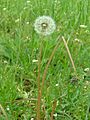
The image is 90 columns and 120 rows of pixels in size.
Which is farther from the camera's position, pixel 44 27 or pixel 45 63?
pixel 45 63

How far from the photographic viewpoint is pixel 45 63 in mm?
2062

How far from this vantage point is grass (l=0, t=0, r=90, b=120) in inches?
66.1

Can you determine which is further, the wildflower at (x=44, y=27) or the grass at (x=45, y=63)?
the grass at (x=45, y=63)

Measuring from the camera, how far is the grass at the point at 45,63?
5.51 feet

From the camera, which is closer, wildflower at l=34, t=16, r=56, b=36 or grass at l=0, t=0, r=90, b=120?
wildflower at l=34, t=16, r=56, b=36

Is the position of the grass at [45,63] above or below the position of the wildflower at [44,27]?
below

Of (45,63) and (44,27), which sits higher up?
(44,27)

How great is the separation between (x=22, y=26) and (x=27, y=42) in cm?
27

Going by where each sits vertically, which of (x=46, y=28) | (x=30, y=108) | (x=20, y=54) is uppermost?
(x=46, y=28)

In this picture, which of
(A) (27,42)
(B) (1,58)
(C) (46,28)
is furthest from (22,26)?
(C) (46,28)

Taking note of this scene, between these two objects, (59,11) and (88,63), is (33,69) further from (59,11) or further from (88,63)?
(59,11)

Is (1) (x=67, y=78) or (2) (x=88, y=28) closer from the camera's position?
(1) (x=67, y=78)

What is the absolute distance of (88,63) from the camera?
6.80 ft

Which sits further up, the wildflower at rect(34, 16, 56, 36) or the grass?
the wildflower at rect(34, 16, 56, 36)
